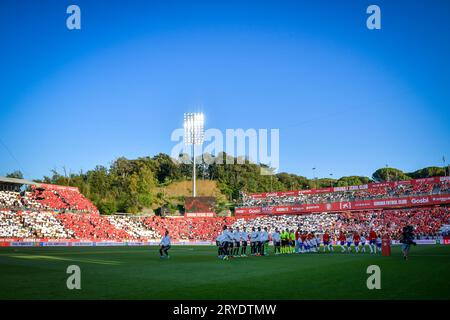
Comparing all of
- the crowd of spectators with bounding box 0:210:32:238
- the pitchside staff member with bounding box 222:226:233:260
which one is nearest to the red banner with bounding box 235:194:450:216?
the crowd of spectators with bounding box 0:210:32:238

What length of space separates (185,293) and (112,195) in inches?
3937

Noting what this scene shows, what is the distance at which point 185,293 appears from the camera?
11.5m

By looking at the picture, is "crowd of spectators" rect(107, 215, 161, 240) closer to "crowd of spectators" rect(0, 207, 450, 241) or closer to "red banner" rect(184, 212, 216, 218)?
"crowd of spectators" rect(0, 207, 450, 241)

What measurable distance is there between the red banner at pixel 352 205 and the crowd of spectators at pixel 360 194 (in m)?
1.53

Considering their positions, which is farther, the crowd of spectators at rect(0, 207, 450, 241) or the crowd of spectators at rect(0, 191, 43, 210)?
the crowd of spectators at rect(0, 191, 43, 210)

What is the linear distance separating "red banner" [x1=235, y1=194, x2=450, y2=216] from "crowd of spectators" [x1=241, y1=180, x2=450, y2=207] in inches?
60.4

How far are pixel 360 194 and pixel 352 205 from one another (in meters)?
5.88

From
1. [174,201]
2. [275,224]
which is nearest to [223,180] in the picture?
[174,201]

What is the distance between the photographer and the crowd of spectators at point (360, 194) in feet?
205

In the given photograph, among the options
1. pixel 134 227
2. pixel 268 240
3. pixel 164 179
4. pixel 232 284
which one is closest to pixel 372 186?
pixel 134 227

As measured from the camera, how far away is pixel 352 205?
2613 inches

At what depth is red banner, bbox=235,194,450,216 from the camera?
194ft

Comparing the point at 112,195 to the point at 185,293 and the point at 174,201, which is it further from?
the point at 185,293

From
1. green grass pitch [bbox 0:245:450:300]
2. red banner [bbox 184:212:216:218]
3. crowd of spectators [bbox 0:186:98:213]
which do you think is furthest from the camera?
red banner [bbox 184:212:216:218]
